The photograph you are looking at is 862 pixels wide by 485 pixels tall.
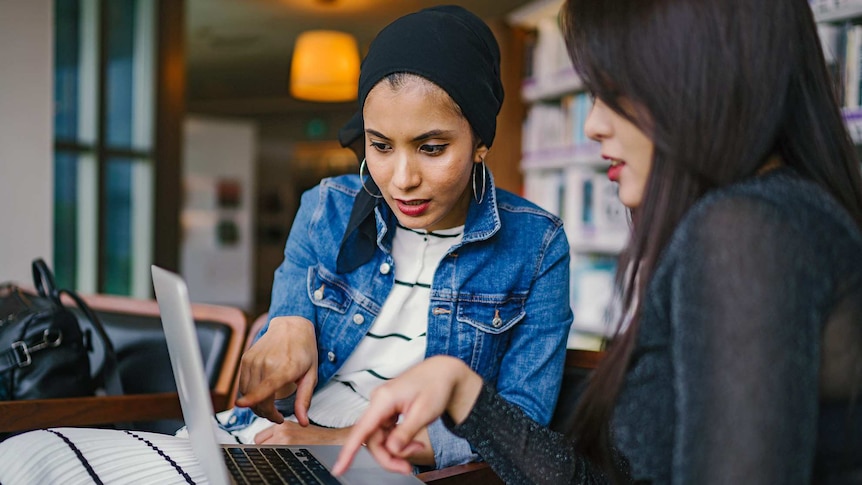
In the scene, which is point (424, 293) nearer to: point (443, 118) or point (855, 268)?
point (443, 118)

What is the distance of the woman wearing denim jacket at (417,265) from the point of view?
3.63 feet

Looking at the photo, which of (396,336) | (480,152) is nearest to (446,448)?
(396,336)

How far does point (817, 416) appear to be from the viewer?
656mm

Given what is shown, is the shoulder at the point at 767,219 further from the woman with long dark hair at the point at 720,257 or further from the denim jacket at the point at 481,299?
the denim jacket at the point at 481,299

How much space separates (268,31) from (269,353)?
20.3 feet

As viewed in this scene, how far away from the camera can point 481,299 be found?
123cm

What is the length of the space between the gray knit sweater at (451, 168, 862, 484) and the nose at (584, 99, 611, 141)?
6.5 inches

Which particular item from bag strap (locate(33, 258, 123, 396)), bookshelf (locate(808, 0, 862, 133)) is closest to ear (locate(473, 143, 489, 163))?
bag strap (locate(33, 258, 123, 396))

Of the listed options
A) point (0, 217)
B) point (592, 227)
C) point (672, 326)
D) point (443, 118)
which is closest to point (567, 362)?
point (443, 118)

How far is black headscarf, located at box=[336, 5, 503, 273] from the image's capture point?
1.10 meters

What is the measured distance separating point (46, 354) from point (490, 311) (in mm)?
919

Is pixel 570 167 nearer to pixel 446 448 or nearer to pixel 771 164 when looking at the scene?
pixel 446 448

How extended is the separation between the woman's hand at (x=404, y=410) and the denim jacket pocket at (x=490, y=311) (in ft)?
1.28

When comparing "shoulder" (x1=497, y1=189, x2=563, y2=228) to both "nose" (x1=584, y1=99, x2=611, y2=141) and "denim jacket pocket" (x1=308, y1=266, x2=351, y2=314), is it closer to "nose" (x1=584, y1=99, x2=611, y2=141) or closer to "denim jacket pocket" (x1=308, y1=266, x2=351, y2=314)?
"denim jacket pocket" (x1=308, y1=266, x2=351, y2=314)
